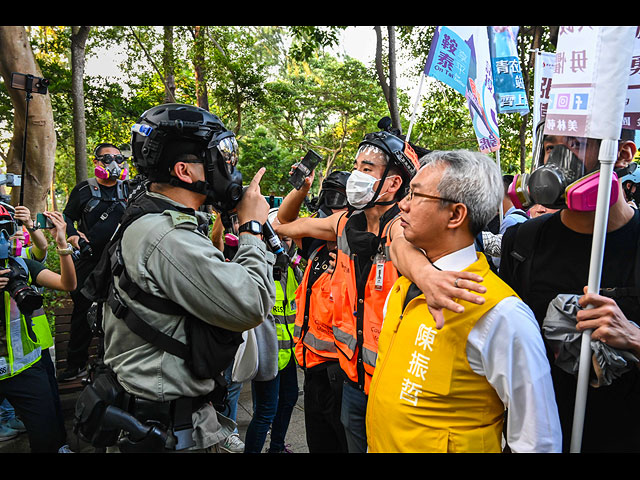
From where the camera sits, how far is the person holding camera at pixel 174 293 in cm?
180

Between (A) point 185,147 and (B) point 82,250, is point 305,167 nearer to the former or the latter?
(A) point 185,147

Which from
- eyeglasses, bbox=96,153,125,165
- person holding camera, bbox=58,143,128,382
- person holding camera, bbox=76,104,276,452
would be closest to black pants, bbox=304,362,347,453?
person holding camera, bbox=76,104,276,452

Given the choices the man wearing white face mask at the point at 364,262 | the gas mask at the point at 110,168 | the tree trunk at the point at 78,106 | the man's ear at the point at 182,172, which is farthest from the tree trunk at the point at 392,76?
the man's ear at the point at 182,172

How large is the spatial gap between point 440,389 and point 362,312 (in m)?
1.07

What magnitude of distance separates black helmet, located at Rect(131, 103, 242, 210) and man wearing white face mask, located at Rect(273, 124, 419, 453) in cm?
93

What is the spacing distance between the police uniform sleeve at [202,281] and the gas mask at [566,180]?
49.1 inches

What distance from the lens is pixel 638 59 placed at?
1851 millimetres

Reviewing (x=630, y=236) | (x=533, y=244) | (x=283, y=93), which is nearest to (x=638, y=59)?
(x=630, y=236)

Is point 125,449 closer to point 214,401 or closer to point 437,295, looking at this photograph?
point 214,401

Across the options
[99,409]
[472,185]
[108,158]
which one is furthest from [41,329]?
[472,185]

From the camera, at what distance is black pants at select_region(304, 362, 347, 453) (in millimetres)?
3016

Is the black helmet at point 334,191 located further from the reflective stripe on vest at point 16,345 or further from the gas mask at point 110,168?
the gas mask at point 110,168

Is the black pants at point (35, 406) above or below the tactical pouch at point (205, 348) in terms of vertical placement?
below

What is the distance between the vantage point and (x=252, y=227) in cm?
209
